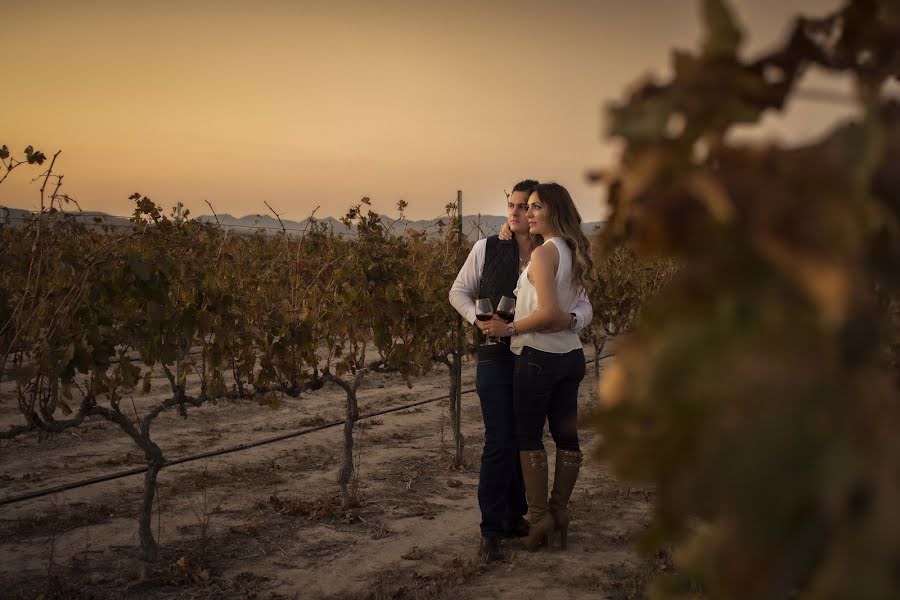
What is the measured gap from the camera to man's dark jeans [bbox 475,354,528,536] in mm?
4039

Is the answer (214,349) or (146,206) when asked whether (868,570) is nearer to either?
(214,349)

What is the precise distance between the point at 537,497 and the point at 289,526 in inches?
67.1

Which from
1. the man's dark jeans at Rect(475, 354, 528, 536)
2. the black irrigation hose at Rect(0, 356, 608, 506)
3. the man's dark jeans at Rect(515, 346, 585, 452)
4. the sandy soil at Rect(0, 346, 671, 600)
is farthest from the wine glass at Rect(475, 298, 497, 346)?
the black irrigation hose at Rect(0, 356, 608, 506)

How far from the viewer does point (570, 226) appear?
3.85 m

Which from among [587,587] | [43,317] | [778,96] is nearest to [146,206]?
[43,317]

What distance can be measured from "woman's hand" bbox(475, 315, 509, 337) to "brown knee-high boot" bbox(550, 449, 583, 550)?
0.75m

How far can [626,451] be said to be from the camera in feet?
1.37

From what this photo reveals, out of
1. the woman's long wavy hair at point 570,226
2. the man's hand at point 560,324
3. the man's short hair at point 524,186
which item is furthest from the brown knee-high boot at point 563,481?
the man's short hair at point 524,186

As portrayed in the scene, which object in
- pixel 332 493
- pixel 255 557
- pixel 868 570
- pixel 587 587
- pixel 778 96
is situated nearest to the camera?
pixel 868 570

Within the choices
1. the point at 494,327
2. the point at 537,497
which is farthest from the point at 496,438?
the point at 494,327

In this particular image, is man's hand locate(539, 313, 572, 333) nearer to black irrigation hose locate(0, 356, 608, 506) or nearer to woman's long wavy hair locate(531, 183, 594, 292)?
woman's long wavy hair locate(531, 183, 594, 292)

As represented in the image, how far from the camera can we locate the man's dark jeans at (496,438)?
13.3 ft

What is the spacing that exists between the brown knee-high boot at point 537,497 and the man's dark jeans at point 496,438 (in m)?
0.13

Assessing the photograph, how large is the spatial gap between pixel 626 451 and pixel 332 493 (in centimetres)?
526
